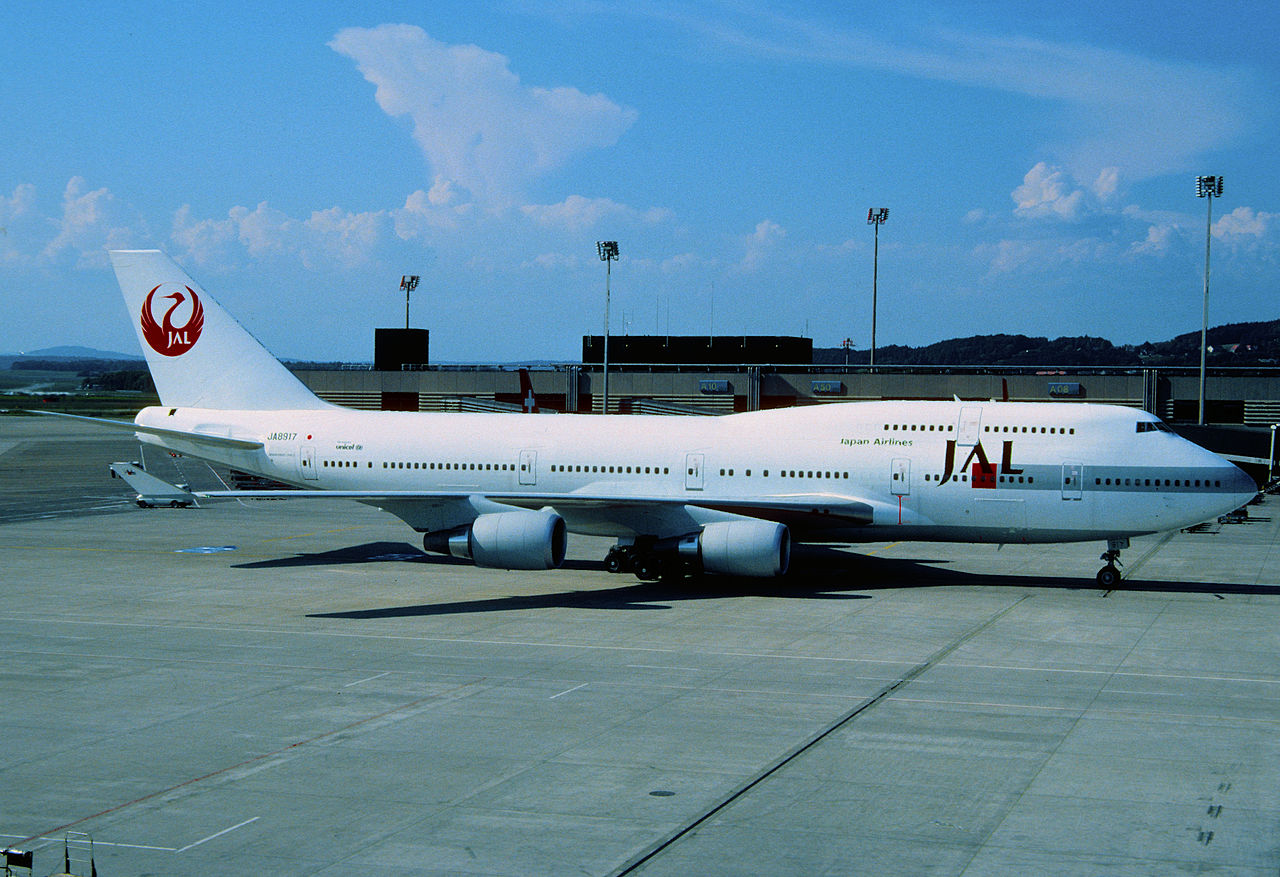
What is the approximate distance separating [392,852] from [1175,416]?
64.1 meters

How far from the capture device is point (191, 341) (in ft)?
128

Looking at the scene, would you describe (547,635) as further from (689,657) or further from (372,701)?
(372,701)

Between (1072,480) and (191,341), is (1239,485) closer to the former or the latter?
(1072,480)

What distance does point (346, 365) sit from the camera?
268 ft

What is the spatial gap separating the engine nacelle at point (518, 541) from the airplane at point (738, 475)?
0.04 metres

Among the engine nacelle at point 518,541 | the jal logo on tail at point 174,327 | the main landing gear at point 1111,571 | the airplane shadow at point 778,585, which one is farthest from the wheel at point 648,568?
the jal logo on tail at point 174,327

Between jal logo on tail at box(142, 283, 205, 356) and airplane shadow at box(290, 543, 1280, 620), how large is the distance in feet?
25.8

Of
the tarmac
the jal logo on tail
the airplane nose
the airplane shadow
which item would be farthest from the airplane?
the jal logo on tail

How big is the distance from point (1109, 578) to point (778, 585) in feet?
29.2

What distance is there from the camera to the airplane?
31031 mm

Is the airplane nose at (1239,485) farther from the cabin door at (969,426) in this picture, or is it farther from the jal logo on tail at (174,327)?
the jal logo on tail at (174,327)

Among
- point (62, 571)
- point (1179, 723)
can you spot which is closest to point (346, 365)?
point (62, 571)

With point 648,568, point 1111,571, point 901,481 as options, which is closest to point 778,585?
point 648,568

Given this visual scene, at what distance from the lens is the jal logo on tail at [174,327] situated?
3881 centimetres
